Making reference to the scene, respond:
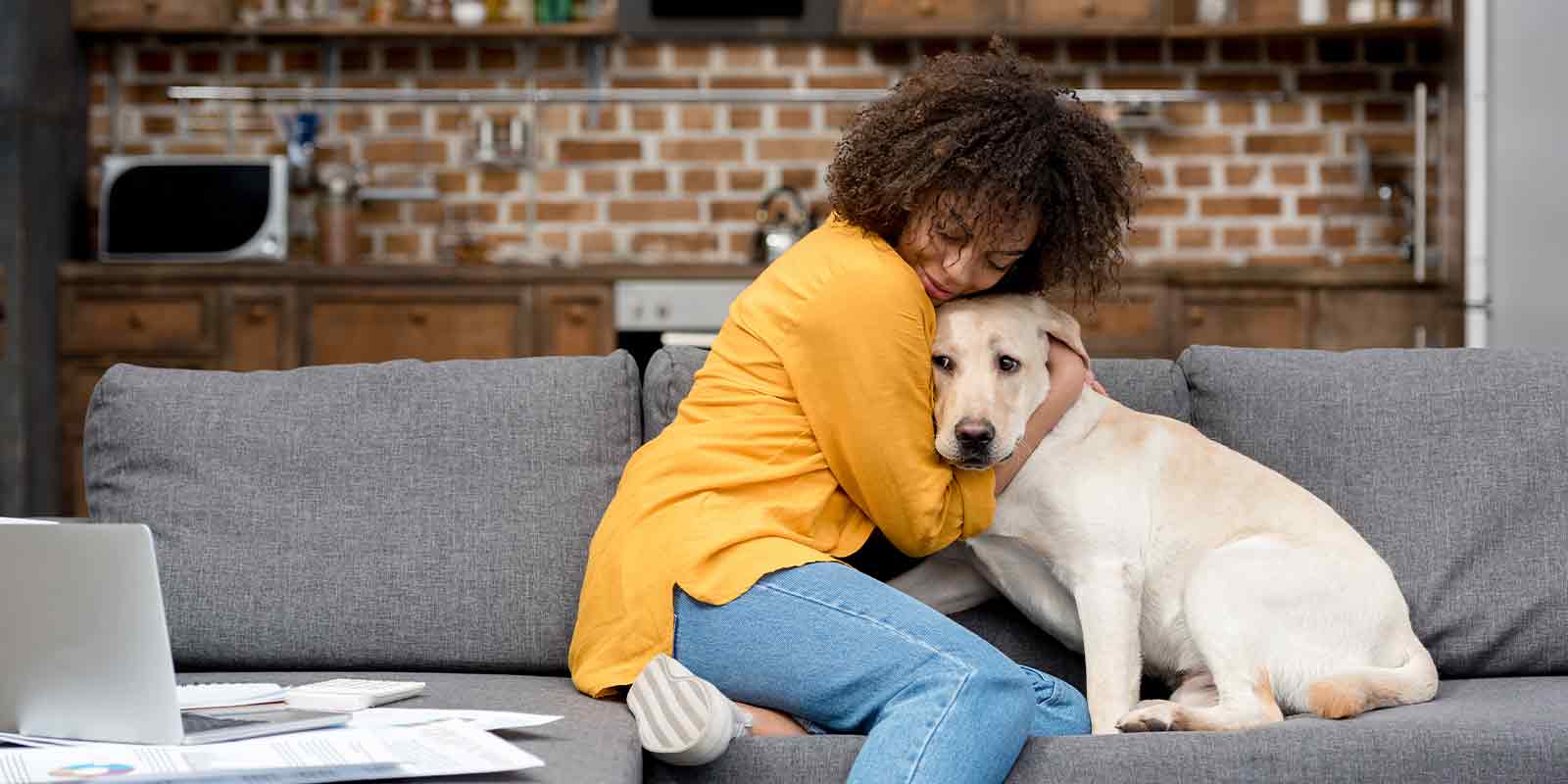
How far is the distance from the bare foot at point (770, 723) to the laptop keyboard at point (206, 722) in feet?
1.75

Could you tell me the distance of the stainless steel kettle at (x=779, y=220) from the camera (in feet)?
16.8

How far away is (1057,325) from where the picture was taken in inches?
78.1

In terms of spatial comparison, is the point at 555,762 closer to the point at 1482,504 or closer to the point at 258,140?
the point at 1482,504

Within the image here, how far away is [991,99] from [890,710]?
2.43 ft

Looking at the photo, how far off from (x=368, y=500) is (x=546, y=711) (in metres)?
0.53

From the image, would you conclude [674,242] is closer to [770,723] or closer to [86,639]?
[770,723]

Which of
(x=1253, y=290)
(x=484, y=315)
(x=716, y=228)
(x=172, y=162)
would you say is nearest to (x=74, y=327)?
(x=172, y=162)

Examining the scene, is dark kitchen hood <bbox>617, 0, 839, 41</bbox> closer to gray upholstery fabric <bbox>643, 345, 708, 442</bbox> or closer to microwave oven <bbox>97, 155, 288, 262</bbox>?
microwave oven <bbox>97, 155, 288, 262</bbox>

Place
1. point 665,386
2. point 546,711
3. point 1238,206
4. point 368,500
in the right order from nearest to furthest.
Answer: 1. point 546,711
2. point 368,500
3. point 665,386
4. point 1238,206

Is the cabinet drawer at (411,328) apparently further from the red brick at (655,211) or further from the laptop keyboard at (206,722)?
the laptop keyboard at (206,722)

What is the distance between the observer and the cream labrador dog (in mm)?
1824

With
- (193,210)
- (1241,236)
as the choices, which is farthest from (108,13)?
(1241,236)

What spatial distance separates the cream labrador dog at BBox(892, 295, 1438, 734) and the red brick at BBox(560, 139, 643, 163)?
362cm

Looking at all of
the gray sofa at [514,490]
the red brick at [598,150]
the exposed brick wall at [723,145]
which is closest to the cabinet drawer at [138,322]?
the exposed brick wall at [723,145]
